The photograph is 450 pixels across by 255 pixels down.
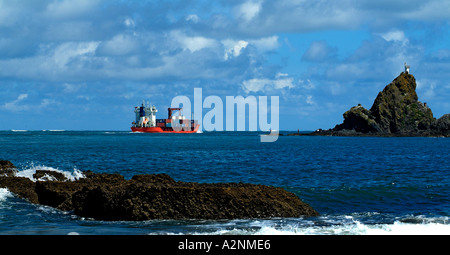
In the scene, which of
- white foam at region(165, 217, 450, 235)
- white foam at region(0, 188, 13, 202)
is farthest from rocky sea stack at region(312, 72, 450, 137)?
white foam at region(165, 217, 450, 235)

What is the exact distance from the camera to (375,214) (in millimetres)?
16359

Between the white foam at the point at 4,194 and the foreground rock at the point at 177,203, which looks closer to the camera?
the foreground rock at the point at 177,203

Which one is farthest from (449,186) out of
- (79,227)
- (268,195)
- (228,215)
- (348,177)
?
(79,227)

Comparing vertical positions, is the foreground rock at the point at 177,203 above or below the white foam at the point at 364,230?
above

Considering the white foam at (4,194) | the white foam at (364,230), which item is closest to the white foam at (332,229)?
the white foam at (364,230)

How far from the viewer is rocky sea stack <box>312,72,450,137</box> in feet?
542

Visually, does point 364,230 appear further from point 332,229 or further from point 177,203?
point 177,203

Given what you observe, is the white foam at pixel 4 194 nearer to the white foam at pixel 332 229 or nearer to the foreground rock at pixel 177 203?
the foreground rock at pixel 177 203

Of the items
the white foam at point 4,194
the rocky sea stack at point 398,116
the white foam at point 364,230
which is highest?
the rocky sea stack at point 398,116

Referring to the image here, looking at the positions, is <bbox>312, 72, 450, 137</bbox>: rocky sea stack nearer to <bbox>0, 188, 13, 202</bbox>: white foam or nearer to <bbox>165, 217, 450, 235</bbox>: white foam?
<bbox>0, 188, 13, 202</bbox>: white foam

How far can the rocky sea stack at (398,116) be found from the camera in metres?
165

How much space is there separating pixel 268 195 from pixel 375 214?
4.00 meters

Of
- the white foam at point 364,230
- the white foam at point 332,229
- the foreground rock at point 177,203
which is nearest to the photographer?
the white foam at point 332,229
